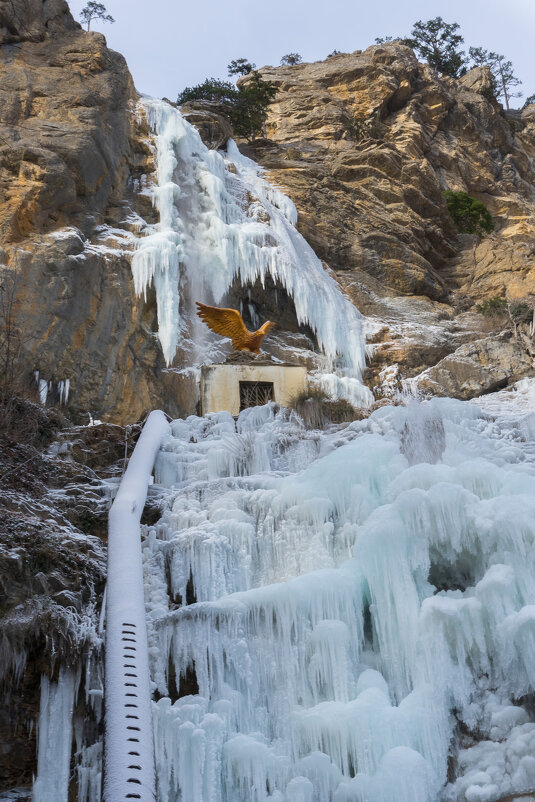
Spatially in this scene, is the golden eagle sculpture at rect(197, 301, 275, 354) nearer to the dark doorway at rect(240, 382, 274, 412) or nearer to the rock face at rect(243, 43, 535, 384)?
the dark doorway at rect(240, 382, 274, 412)

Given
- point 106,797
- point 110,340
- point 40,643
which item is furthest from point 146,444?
point 110,340

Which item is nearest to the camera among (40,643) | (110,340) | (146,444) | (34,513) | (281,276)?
(40,643)

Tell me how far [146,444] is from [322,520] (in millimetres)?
2490

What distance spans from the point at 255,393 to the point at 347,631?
821cm

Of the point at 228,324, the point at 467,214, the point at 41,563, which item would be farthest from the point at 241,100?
the point at 41,563

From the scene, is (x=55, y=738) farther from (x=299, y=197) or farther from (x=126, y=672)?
(x=299, y=197)

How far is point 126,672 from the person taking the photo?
17.7 feet

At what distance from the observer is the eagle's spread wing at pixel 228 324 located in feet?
52.2

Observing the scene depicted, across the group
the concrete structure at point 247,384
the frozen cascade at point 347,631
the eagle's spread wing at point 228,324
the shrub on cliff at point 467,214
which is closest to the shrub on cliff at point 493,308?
the shrub on cliff at point 467,214

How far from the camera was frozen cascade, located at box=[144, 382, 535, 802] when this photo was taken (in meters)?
5.82

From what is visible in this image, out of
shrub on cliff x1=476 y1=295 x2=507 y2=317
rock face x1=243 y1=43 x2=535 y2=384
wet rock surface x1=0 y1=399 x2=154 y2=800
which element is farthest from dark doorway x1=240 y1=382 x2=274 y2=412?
shrub on cliff x1=476 y1=295 x2=507 y2=317

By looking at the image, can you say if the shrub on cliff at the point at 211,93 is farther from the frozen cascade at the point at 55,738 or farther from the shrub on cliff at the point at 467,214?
the frozen cascade at the point at 55,738

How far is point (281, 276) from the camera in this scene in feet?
63.2

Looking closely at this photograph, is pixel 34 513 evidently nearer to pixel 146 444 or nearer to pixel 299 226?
pixel 146 444
